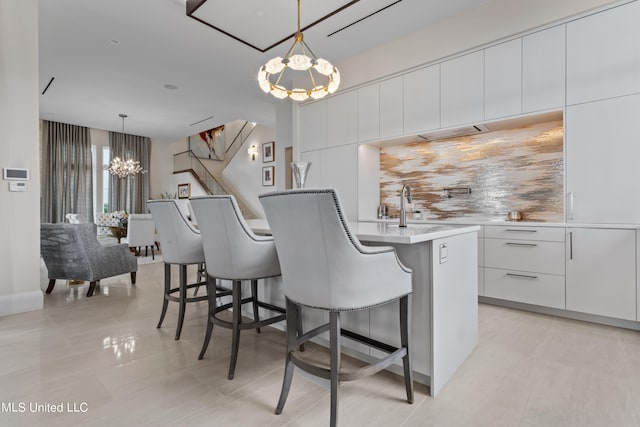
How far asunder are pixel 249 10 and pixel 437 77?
2.18m

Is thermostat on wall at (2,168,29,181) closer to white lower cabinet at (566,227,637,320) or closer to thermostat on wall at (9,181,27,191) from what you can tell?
thermostat on wall at (9,181,27,191)

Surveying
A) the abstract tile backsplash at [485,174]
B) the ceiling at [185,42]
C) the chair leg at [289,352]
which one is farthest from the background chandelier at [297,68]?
the chair leg at [289,352]

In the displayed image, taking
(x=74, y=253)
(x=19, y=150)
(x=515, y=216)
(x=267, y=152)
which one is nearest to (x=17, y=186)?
(x=19, y=150)

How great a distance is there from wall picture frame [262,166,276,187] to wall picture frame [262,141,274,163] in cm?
22

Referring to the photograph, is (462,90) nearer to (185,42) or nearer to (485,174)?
(485,174)

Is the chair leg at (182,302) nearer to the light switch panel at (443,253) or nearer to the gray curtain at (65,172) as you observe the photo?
the light switch panel at (443,253)

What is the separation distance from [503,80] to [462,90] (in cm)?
40

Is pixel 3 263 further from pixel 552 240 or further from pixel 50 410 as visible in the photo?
pixel 552 240

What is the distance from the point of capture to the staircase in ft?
29.9

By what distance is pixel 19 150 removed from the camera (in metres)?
3.10

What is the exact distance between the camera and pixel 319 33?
Result: 12.7 ft

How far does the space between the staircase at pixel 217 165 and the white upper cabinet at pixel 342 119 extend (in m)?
4.49

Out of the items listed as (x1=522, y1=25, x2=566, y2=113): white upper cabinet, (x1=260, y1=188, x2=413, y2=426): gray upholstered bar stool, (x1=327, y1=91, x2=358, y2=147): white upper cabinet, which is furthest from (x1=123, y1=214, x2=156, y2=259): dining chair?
(x1=522, y1=25, x2=566, y2=113): white upper cabinet

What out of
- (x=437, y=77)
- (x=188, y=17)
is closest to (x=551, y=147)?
(x=437, y=77)
